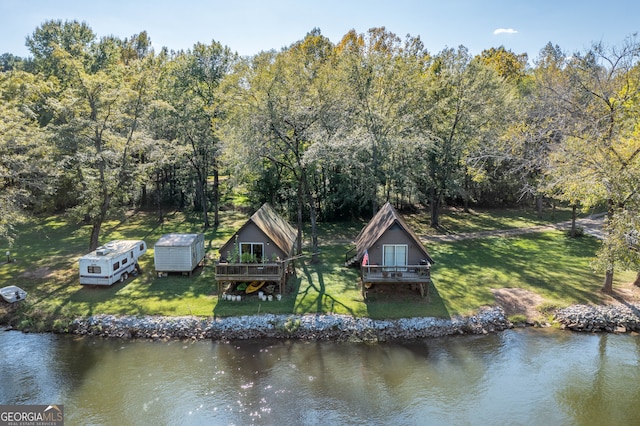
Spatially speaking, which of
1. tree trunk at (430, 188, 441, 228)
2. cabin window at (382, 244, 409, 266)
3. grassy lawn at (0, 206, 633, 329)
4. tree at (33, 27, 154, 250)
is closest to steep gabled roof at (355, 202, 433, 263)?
cabin window at (382, 244, 409, 266)

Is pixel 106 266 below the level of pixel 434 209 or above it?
below

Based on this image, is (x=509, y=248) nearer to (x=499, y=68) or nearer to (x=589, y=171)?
(x=589, y=171)

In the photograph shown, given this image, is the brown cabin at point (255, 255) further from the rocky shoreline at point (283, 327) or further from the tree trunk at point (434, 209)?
the tree trunk at point (434, 209)

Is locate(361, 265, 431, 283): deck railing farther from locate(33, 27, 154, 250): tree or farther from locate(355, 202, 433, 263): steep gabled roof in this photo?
locate(33, 27, 154, 250): tree

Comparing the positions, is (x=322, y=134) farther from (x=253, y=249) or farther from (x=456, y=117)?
(x=456, y=117)

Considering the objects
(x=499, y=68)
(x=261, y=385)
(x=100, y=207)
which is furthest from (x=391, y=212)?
(x=499, y=68)

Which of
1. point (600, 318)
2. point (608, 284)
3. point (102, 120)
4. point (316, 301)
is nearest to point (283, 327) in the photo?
point (316, 301)
